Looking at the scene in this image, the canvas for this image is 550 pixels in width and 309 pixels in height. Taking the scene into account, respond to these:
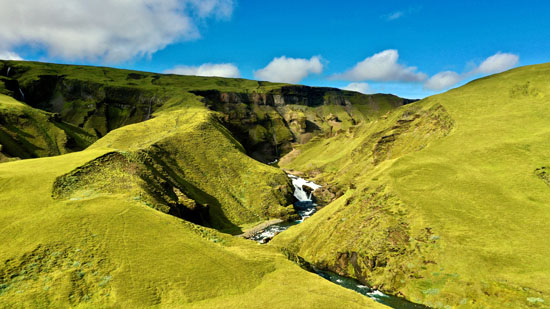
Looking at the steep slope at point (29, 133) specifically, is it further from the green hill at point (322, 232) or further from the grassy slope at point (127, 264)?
the grassy slope at point (127, 264)

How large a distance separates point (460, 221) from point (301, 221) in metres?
51.2

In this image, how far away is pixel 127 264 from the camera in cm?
2427

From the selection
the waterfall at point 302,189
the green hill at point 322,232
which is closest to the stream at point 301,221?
the waterfall at point 302,189

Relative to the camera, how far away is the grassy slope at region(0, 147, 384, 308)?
21.6 metres

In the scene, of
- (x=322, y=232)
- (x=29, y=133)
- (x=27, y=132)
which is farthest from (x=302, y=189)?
(x=27, y=132)

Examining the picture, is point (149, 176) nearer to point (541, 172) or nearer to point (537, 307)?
point (537, 307)

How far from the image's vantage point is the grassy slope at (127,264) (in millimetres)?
21562

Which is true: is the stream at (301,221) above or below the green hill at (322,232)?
below

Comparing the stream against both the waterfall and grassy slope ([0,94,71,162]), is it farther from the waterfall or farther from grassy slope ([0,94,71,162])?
grassy slope ([0,94,71,162])

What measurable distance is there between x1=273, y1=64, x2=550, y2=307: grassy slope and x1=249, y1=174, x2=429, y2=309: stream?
4.79 ft

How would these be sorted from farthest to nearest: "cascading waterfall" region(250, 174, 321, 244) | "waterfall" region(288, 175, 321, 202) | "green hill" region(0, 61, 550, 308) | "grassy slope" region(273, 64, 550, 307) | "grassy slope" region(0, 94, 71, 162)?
A: "waterfall" region(288, 175, 321, 202), "grassy slope" region(0, 94, 71, 162), "cascading waterfall" region(250, 174, 321, 244), "grassy slope" region(273, 64, 550, 307), "green hill" region(0, 61, 550, 308)

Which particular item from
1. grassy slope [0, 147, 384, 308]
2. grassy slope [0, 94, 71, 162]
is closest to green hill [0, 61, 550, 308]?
grassy slope [0, 147, 384, 308]

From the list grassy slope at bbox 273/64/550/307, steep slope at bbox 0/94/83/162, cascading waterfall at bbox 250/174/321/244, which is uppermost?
steep slope at bbox 0/94/83/162

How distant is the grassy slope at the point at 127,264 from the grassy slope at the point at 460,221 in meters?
16.0
